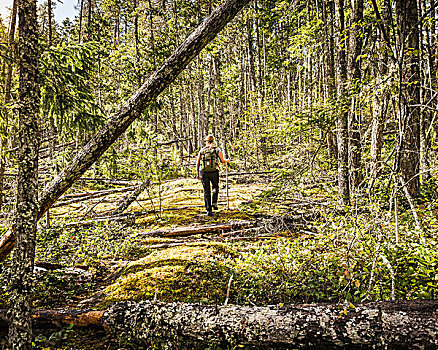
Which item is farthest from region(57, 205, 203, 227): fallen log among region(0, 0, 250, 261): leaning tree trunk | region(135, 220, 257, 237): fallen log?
region(0, 0, 250, 261): leaning tree trunk

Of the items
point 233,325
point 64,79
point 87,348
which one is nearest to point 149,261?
point 87,348

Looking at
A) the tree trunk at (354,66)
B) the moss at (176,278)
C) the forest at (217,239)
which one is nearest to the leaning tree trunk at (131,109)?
the forest at (217,239)

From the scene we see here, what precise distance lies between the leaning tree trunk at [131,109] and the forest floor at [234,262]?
1.41 m

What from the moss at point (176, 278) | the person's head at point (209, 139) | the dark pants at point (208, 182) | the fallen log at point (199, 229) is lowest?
the moss at point (176, 278)

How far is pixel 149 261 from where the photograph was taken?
498 centimetres

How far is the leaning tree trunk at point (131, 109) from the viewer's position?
10.3 feet

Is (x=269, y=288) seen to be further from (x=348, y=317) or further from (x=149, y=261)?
(x=149, y=261)

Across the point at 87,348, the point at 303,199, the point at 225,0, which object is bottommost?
the point at 87,348

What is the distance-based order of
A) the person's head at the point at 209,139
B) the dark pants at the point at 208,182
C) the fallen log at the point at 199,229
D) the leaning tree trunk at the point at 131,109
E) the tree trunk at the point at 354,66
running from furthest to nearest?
the person's head at the point at 209,139
the dark pants at the point at 208,182
the fallen log at the point at 199,229
the tree trunk at the point at 354,66
the leaning tree trunk at the point at 131,109

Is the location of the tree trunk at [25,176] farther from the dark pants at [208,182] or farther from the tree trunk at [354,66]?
the dark pants at [208,182]

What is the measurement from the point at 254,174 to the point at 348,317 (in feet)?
35.8

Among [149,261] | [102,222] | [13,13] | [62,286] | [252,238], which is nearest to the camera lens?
[62,286]

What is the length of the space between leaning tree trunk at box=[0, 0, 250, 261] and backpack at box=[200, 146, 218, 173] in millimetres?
4785

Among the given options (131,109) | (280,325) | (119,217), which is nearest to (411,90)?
(280,325)
